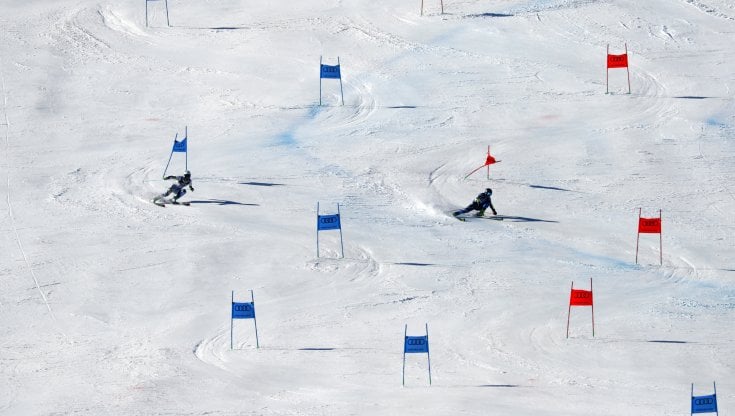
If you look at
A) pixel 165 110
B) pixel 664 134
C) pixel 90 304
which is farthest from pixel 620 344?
pixel 165 110

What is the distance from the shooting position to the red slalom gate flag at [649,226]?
28484mm

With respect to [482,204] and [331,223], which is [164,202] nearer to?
[331,223]

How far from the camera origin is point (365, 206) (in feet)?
105

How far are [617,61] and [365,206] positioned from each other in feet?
28.1

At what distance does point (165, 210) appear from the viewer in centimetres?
3169

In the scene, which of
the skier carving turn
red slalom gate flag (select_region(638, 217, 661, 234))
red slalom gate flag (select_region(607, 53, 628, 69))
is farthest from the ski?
red slalom gate flag (select_region(607, 53, 628, 69))

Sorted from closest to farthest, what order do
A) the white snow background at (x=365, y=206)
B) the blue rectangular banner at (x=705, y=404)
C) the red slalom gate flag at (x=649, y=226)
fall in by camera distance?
the blue rectangular banner at (x=705, y=404) < the white snow background at (x=365, y=206) < the red slalom gate flag at (x=649, y=226)

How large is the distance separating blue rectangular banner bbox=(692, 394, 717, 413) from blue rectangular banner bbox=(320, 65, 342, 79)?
16.7 m

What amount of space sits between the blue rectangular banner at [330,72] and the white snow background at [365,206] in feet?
3.96

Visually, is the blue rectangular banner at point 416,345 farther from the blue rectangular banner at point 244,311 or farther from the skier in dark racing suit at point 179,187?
the skier in dark racing suit at point 179,187

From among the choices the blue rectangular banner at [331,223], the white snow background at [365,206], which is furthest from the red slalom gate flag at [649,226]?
the blue rectangular banner at [331,223]

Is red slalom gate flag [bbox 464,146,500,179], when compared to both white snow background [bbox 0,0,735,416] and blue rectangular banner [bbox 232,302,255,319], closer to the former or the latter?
white snow background [bbox 0,0,735,416]

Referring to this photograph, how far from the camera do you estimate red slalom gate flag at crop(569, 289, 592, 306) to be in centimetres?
2536

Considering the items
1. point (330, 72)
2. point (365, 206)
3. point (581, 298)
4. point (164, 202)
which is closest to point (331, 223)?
point (365, 206)
